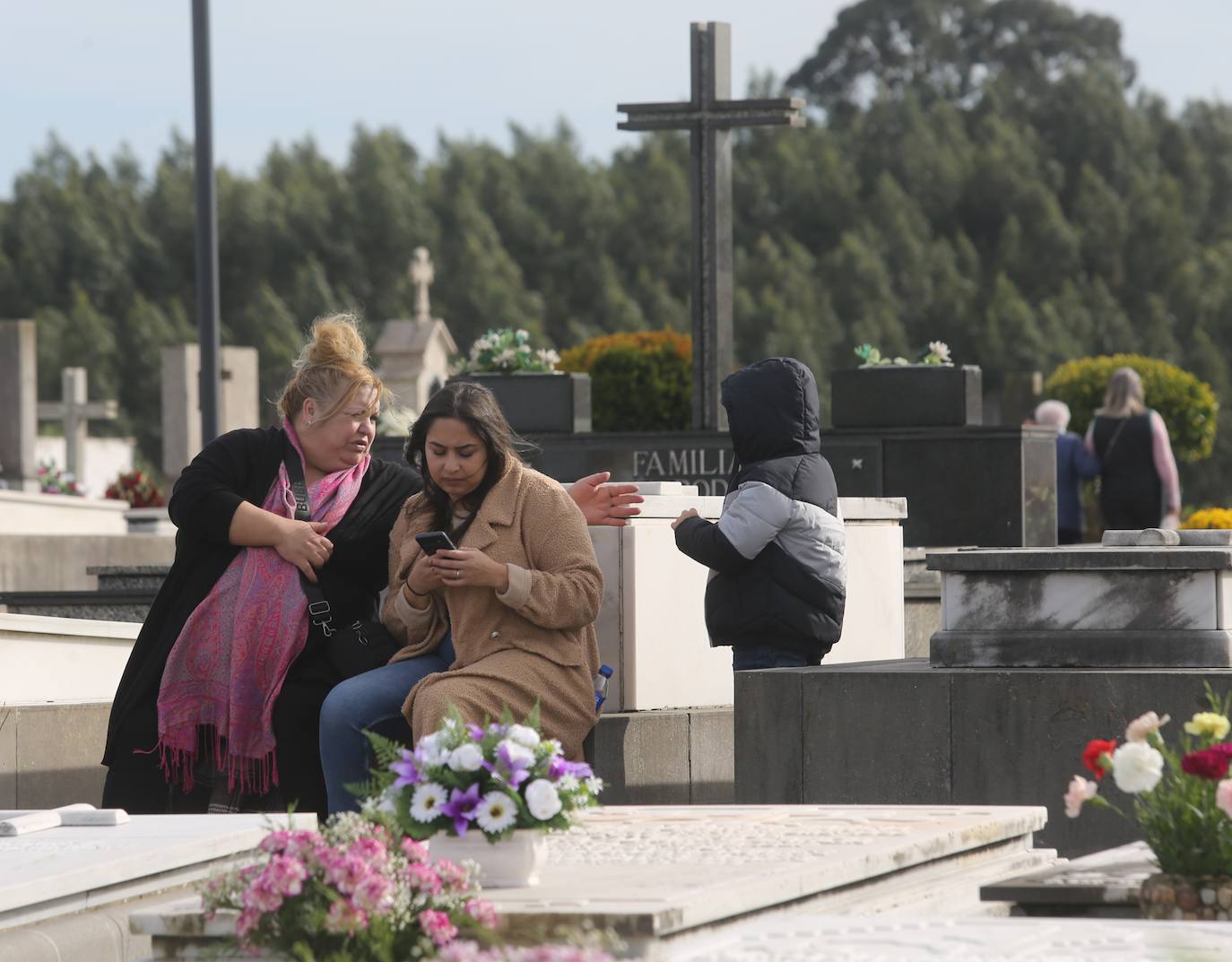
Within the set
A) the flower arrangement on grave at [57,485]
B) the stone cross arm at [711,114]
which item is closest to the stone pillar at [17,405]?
the flower arrangement on grave at [57,485]

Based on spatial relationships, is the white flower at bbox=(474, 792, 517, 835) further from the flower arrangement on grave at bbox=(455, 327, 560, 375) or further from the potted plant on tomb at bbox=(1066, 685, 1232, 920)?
the flower arrangement on grave at bbox=(455, 327, 560, 375)

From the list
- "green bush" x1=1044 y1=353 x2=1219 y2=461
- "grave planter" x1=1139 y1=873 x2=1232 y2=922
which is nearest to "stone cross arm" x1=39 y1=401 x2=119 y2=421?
"green bush" x1=1044 y1=353 x2=1219 y2=461

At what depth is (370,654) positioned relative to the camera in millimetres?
5465

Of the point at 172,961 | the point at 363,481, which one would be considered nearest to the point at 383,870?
the point at 172,961

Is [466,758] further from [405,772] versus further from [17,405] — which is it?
[17,405]

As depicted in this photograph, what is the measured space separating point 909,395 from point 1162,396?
11052 millimetres

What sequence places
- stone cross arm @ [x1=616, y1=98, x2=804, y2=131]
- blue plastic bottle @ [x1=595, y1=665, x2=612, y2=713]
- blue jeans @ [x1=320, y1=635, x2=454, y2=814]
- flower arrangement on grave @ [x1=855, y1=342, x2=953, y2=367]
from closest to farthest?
1. blue jeans @ [x1=320, y1=635, x2=454, y2=814]
2. blue plastic bottle @ [x1=595, y1=665, x2=612, y2=713]
3. flower arrangement on grave @ [x1=855, y1=342, x2=953, y2=367]
4. stone cross arm @ [x1=616, y1=98, x2=804, y2=131]

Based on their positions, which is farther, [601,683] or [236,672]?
[601,683]

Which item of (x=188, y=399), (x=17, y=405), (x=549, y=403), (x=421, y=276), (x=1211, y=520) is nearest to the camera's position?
(x=1211, y=520)

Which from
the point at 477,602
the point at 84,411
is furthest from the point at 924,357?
the point at 84,411

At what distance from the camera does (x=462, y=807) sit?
12.1 ft

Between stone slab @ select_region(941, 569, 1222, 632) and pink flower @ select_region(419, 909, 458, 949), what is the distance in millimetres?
3048

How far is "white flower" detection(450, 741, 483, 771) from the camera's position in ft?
12.0

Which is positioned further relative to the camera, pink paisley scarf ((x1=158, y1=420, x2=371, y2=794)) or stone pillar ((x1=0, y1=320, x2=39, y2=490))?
stone pillar ((x1=0, y1=320, x2=39, y2=490))
